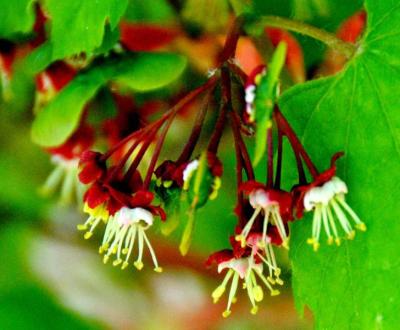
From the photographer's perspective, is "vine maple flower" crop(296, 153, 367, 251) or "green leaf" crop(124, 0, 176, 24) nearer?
"vine maple flower" crop(296, 153, 367, 251)

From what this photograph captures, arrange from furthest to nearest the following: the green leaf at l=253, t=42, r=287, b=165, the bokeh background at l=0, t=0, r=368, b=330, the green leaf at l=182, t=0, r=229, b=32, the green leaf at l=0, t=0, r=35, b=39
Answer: the bokeh background at l=0, t=0, r=368, b=330
the green leaf at l=182, t=0, r=229, b=32
the green leaf at l=0, t=0, r=35, b=39
the green leaf at l=253, t=42, r=287, b=165

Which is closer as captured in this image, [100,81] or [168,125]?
[168,125]

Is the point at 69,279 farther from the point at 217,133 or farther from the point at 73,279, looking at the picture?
the point at 217,133

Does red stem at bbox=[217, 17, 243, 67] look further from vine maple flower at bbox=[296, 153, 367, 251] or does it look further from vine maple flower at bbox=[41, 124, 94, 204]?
vine maple flower at bbox=[41, 124, 94, 204]

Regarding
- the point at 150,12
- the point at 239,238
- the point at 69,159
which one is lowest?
the point at 239,238

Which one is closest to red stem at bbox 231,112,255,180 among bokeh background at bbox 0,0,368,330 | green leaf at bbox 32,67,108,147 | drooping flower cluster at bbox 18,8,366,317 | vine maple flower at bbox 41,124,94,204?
drooping flower cluster at bbox 18,8,366,317

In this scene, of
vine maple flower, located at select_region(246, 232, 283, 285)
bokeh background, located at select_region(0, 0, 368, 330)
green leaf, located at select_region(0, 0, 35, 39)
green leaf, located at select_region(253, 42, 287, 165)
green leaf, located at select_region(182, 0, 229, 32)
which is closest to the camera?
green leaf, located at select_region(253, 42, 287, 165)

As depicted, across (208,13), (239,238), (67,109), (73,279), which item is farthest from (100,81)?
(73,279)
